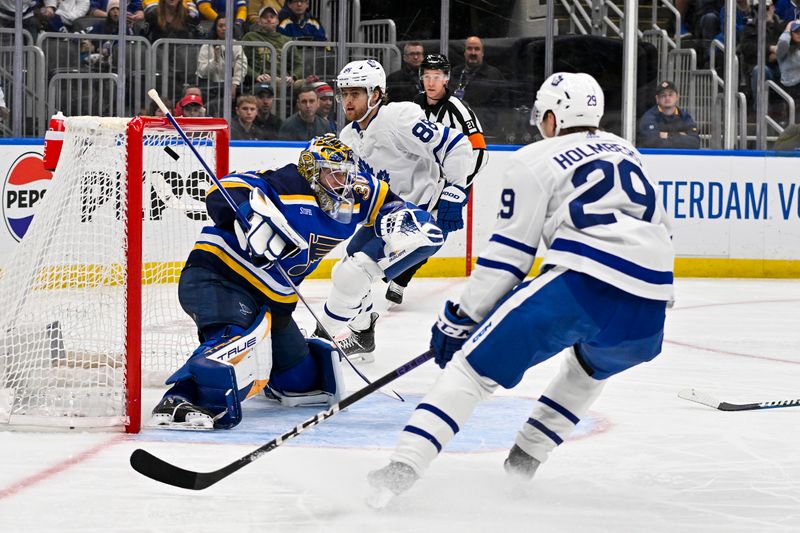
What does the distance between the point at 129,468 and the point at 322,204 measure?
957mm

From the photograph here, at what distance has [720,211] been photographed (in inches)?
295

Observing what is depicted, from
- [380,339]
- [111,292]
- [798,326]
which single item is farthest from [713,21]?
[111,292]

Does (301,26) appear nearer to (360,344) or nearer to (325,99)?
(325,99)

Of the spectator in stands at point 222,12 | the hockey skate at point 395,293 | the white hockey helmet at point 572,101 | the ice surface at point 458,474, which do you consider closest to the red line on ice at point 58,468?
the ice surface at point 458,474

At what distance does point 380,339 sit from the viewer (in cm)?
509

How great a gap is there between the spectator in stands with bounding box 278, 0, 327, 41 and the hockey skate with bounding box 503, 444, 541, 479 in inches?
196

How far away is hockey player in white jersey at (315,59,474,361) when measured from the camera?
14.9ft

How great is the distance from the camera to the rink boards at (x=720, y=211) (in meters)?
7.39

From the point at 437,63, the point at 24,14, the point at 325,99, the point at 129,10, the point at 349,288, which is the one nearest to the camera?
the point at 349,288

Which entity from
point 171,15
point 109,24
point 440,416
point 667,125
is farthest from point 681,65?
point 440,416

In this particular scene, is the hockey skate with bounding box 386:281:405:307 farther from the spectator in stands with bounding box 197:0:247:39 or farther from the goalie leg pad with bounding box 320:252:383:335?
the spectator in stands with bounding box 197:0:247:39

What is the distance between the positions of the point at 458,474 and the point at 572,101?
90cm

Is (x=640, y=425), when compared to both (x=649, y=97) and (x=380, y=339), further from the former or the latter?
(x=649, y=97)

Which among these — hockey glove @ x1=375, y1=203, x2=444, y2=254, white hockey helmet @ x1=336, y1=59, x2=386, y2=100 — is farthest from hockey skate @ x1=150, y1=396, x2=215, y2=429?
white hockey helmet @ x1=336, y1=59, x2=386, y2=100
